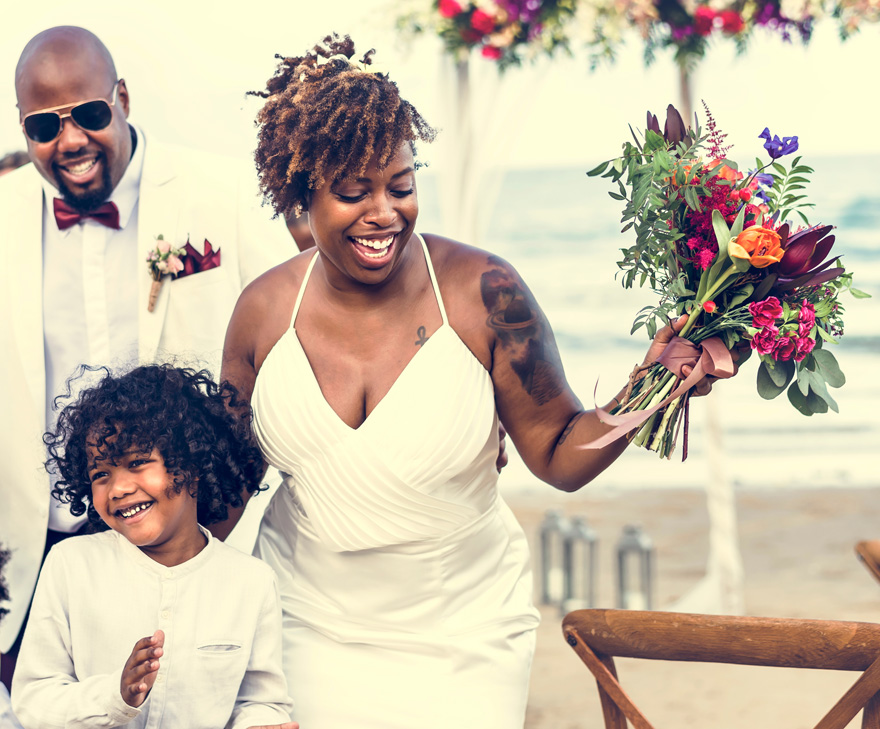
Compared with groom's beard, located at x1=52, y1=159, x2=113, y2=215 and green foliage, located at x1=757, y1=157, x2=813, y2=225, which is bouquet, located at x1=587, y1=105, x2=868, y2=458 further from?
groom's beard, located at x1=52, y1=159, x2=113, y2=215

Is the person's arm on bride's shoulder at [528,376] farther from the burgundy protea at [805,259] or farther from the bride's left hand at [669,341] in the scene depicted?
the burgundy protea at [805,259]

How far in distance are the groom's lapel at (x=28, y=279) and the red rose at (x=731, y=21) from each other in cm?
389

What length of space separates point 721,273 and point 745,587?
21.0 feet

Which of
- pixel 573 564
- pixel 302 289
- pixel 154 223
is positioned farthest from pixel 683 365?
pixel 573 564

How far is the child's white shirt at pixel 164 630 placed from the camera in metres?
2.36

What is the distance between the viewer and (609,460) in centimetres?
254

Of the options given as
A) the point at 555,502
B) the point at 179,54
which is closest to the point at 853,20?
the point at 555,502

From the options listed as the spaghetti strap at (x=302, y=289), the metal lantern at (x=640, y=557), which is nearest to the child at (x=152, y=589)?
the spaghetti strap at (x=302, y=289)

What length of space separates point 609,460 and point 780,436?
11.6 meters

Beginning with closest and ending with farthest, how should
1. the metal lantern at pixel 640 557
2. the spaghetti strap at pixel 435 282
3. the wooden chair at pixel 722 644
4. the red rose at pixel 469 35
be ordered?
the wooden chair at pixel 722 644 < the spaghetti strap at pixel 435 282 < the red rose at pixel 469 35 < the metal lantern at pixel 640 557

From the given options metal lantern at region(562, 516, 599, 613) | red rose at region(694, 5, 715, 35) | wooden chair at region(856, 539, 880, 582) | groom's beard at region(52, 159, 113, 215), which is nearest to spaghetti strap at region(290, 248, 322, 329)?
groom's beard at region(52, 159, 113, 215)

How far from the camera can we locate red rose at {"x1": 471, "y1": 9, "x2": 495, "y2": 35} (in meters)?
5.91

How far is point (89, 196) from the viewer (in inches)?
126

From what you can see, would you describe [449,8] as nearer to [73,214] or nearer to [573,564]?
[73,214]
